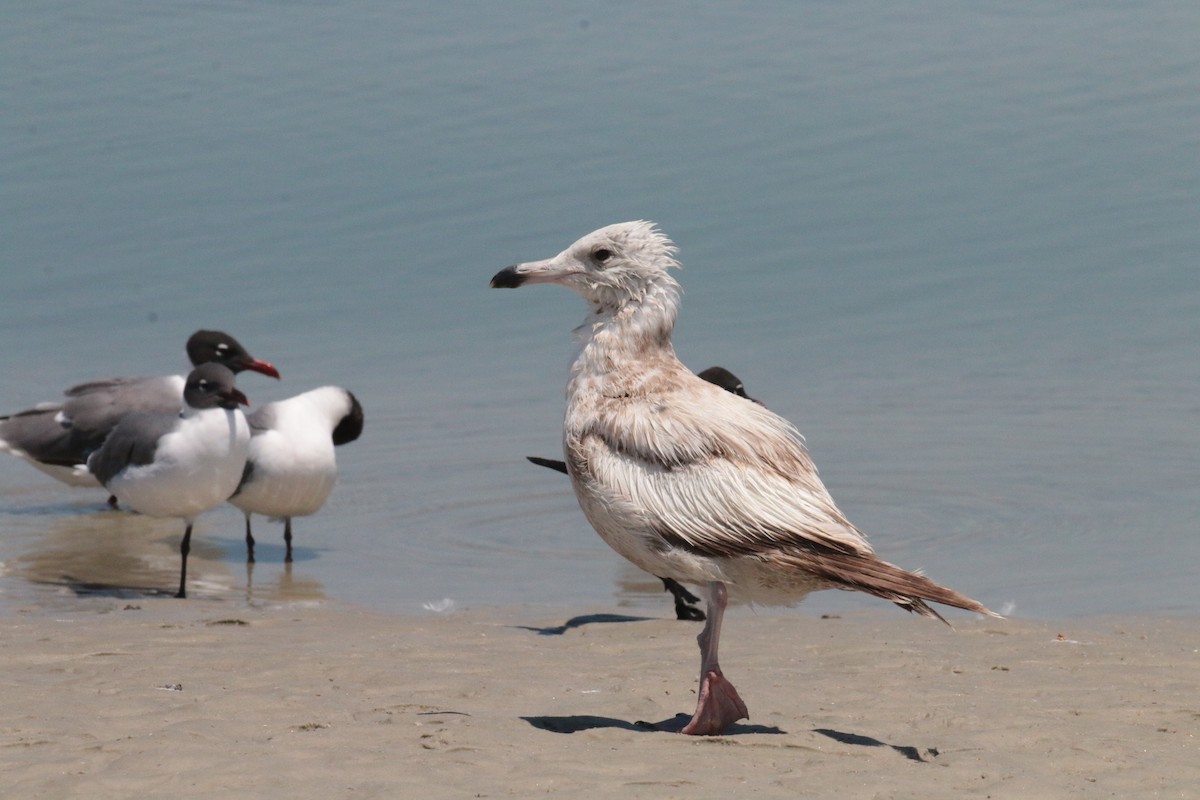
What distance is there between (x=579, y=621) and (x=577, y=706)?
2531 millimetres

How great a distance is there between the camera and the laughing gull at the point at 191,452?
11070mm

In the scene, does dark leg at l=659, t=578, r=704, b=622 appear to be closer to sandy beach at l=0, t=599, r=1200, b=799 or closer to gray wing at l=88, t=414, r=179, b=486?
sandy beach at l=0, t=599, r=1200, b=799

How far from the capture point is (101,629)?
28.9 feet

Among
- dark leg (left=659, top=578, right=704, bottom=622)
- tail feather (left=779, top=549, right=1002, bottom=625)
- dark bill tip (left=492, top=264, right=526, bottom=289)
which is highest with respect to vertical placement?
dark bill tip (left=492, top=264, right=526, bottom=289)

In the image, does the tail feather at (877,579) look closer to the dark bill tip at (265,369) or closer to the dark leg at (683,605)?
the dark leg at (683,605)

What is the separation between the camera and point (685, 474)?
6.29 metres

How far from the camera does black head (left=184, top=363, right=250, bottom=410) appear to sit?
11070mm

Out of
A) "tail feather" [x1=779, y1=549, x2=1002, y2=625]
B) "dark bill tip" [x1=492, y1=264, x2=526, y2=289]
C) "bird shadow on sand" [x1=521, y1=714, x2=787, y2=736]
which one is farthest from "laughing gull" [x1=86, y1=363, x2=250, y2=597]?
"tail feather" [x1=779, y1=549, x2=1002, y2=625]

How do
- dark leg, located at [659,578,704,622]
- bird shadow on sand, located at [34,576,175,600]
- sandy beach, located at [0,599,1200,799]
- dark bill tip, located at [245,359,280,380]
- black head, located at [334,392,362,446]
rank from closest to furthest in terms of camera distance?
1. sandy beach, located at [0,599,1200,799]
2. dark leg, located at [659,578,704,622]
3. bird shadow on sand, located at [34,576,175,600]
4. dark bill tip, located at [245,359,280,380]
5. black head, located at [334,392,362,446]

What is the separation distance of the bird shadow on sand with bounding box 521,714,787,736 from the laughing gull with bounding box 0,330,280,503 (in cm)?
673

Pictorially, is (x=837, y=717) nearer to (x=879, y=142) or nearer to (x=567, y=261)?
(x=567, y=261)

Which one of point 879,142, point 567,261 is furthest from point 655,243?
point 879,142

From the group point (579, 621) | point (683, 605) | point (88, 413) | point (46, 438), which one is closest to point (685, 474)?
point (579, 621)

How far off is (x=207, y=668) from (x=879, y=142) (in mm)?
20666
